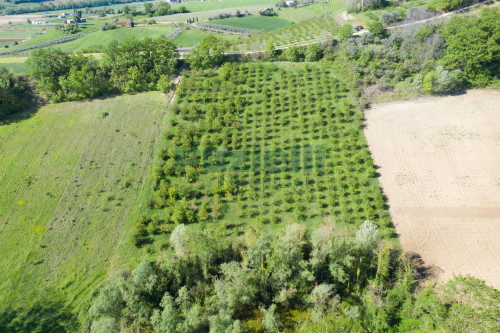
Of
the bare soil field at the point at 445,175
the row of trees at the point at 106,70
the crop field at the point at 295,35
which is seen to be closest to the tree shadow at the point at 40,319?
the bare soil field at the point at 445,175

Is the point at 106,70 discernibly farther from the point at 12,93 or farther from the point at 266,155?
the point at 266,155

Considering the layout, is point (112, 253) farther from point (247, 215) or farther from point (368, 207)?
point (368, 207)

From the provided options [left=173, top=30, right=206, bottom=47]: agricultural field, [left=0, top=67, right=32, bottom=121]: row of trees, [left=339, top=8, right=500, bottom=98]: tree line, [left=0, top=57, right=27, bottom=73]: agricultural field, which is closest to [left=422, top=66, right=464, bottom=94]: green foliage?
[left=339, top=8, right=500, bottom=98]: tree line

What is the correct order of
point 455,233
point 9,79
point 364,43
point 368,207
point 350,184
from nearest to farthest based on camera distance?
point 455,233, point 368,207, point 350,184, point 9,79, point 364,43

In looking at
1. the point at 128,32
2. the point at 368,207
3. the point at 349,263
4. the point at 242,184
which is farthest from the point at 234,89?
the point at 128,32

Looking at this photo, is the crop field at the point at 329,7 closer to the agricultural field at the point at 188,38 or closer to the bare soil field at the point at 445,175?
the agricultural field at the point at 188,38
